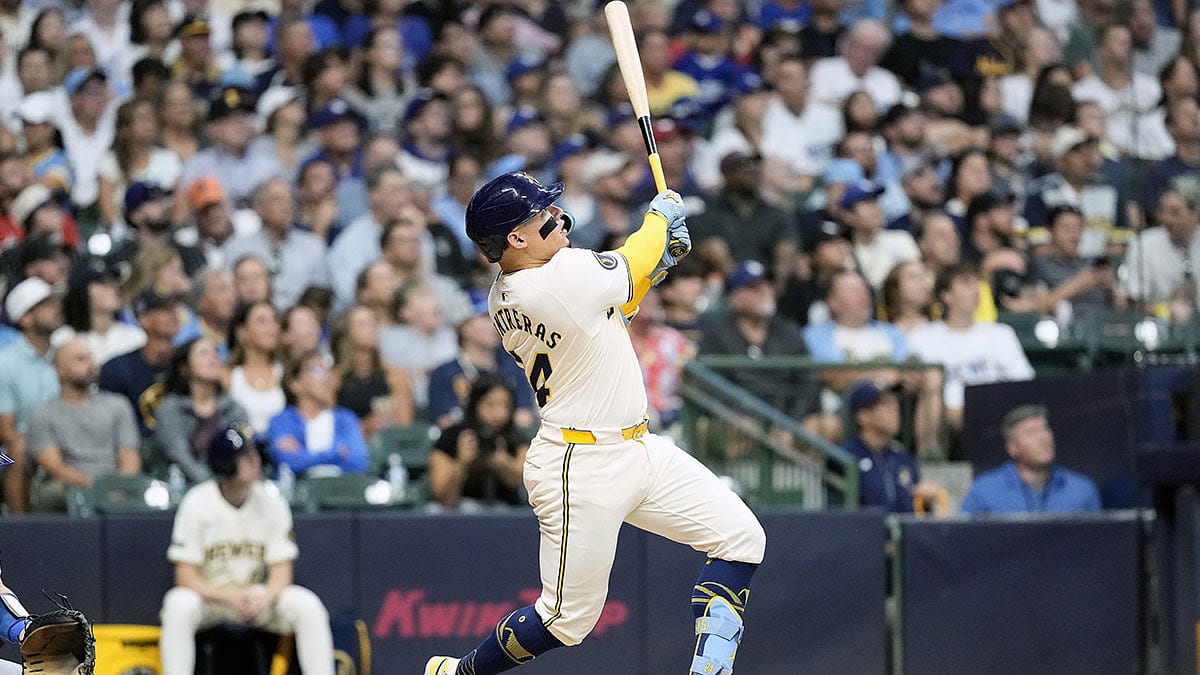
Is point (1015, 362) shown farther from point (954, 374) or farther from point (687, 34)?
point (687, 34)

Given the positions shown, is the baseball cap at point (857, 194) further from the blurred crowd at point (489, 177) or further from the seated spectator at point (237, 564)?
the seated spectator at point (237, 564)

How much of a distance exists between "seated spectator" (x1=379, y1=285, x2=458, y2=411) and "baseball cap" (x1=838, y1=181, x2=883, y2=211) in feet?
9.25

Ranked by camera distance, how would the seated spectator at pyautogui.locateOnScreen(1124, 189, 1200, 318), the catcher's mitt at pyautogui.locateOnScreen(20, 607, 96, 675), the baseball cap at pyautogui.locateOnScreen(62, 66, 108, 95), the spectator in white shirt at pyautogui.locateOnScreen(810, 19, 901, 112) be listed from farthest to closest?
the spectator in white shirt at pyautogui.locateOnScreen(810, 19, 901, 112) → the baseball cap at pyautogui.locateOnScreen(62, 66, 108, 95) → the seated spectator at pyautogui.locateOnScreen(1124, 189, 1200, 318) → the catcher's mitt at pyautogui.locateOnScreen(20, 607, 96, 675)

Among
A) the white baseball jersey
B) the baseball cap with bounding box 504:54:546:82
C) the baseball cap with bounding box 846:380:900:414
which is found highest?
the baseball cap with bounding box 504:54:546:82

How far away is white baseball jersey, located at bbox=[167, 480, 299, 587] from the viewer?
831 cm

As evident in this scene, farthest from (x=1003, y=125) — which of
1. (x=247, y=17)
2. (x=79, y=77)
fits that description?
(x=79, y=77)

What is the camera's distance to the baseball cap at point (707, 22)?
13.5 metres

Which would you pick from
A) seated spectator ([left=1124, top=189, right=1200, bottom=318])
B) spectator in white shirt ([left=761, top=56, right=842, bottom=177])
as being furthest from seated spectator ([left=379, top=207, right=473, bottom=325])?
seated spectator ([left=1124, top=189, right=1200, bottom=318])

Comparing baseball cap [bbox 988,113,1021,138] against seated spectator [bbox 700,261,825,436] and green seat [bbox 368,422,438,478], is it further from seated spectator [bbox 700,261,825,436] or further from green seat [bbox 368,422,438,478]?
green seat [bbox 368,422,438,478]

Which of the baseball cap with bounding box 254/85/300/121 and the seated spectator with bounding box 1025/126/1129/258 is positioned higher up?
the baseball cap with bounding box 254/85/300/121

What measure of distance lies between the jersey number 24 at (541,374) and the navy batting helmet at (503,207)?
421 millimetres

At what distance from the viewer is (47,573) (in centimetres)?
858

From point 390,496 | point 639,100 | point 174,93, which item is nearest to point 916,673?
point 390,496

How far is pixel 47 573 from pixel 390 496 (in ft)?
5.54
